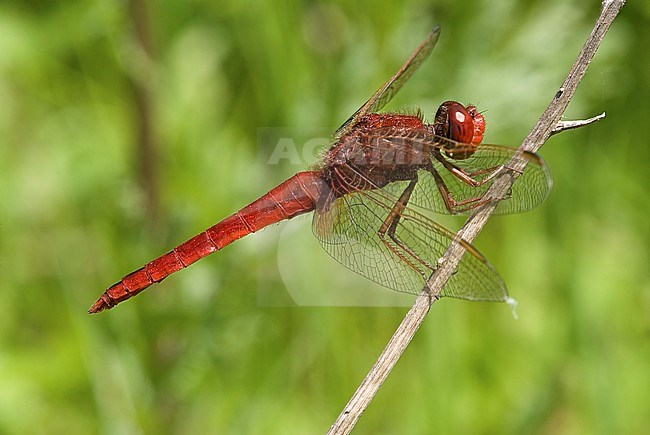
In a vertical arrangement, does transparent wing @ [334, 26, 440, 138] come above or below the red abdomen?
above

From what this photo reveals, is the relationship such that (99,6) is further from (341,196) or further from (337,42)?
(341,196)

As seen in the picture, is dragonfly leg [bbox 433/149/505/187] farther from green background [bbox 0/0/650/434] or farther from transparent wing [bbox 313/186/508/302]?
green background [bbox 0/0/650/434]

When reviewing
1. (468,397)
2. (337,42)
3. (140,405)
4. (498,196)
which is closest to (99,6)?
(337,42)

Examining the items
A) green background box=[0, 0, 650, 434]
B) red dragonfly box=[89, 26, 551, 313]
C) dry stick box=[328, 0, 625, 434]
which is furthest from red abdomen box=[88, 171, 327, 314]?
dry stick box=[328, 0, 625, 434]

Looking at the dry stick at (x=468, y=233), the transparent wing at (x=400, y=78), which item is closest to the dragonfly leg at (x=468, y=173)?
the dry stick at (x=468, y=233)

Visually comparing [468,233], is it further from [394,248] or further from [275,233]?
[275,233]

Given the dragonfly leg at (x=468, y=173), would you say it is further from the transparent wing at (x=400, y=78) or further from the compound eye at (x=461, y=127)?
the transparent wing at (x=400, y=78)

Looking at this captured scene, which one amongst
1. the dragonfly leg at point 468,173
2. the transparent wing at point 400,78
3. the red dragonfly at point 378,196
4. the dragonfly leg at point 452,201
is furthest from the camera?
the transparent wing at point 400,78

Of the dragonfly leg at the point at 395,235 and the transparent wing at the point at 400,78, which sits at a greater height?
the transparent wing at the point at 400,78
